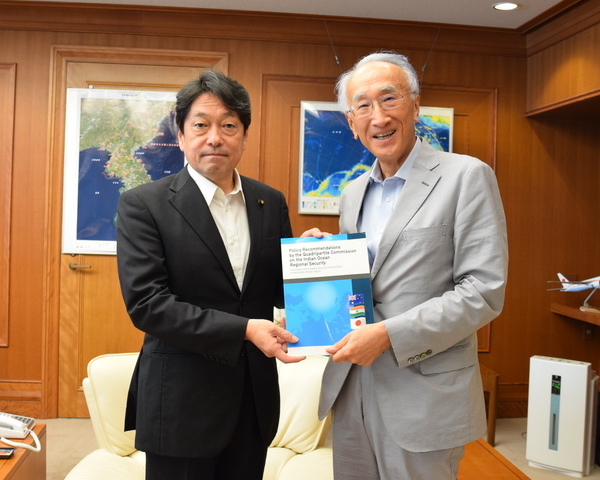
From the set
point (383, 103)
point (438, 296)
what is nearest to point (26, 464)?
point (438, 296)

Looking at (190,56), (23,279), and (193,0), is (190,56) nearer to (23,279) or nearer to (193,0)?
(193,0)

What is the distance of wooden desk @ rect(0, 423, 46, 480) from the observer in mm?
2125

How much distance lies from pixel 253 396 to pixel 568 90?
3.34m

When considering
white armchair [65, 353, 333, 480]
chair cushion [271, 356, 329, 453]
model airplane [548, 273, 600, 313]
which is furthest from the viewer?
model airplane [548, 273, 600, 313]

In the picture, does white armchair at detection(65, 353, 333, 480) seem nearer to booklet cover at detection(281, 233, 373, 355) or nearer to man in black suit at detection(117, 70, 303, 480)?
man in black suit at detection(117, 70, 303, 480)

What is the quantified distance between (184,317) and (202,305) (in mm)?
88

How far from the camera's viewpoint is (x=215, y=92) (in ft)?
5.44

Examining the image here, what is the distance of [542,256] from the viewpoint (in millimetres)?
4594

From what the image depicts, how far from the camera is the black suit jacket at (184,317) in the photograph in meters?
1.57

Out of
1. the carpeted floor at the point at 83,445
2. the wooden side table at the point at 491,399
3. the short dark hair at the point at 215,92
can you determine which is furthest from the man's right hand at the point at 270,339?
the wooden side table at the point at 491,399

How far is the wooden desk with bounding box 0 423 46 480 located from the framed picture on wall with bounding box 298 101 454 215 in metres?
2.43

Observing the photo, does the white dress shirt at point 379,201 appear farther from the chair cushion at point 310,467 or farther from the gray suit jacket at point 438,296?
the chair cushion at point 310,467

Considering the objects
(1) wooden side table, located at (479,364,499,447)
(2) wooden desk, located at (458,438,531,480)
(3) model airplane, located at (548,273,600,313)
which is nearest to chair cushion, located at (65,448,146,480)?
(2) wooden desk, located at (458,438,531,480)

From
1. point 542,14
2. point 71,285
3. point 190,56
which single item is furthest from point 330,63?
point 71,285
